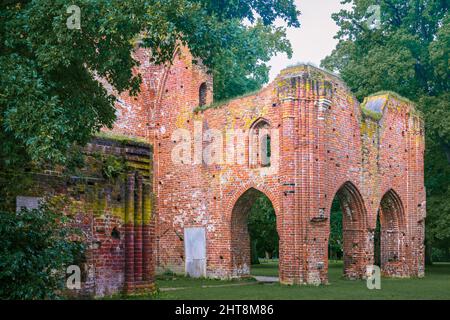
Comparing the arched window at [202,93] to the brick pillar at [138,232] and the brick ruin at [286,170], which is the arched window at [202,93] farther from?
the brick pillar at [138,232]

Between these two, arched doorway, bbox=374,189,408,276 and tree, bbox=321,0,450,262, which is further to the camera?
tree, bbox=321,0,450,262

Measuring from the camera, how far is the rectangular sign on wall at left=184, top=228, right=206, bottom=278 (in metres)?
21.0

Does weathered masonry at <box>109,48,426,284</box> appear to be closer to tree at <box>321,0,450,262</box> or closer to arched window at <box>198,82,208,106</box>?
arched window at <box>198,82,208,106</box>

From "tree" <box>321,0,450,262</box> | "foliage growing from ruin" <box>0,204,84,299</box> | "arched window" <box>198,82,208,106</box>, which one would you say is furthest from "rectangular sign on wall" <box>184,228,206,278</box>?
"foliage growing from ruin" <box>0,204,84,299</box>

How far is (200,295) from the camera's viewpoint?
1507 centimetres

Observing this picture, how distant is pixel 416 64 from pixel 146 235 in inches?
726

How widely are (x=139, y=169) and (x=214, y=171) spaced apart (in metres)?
7.76

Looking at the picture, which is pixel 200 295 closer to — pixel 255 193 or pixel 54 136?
pixel 255 193

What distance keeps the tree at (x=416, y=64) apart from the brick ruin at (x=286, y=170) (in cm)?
188

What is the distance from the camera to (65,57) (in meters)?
8.35

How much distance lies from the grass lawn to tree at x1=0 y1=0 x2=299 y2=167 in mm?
5558

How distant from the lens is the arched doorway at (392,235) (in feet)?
74.3

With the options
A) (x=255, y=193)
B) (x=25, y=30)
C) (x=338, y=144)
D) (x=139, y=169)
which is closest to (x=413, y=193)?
(x=338, y=144)

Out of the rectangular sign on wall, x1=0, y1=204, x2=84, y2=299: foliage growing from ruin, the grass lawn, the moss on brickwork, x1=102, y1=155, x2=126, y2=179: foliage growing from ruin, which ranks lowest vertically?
the grass lawn
